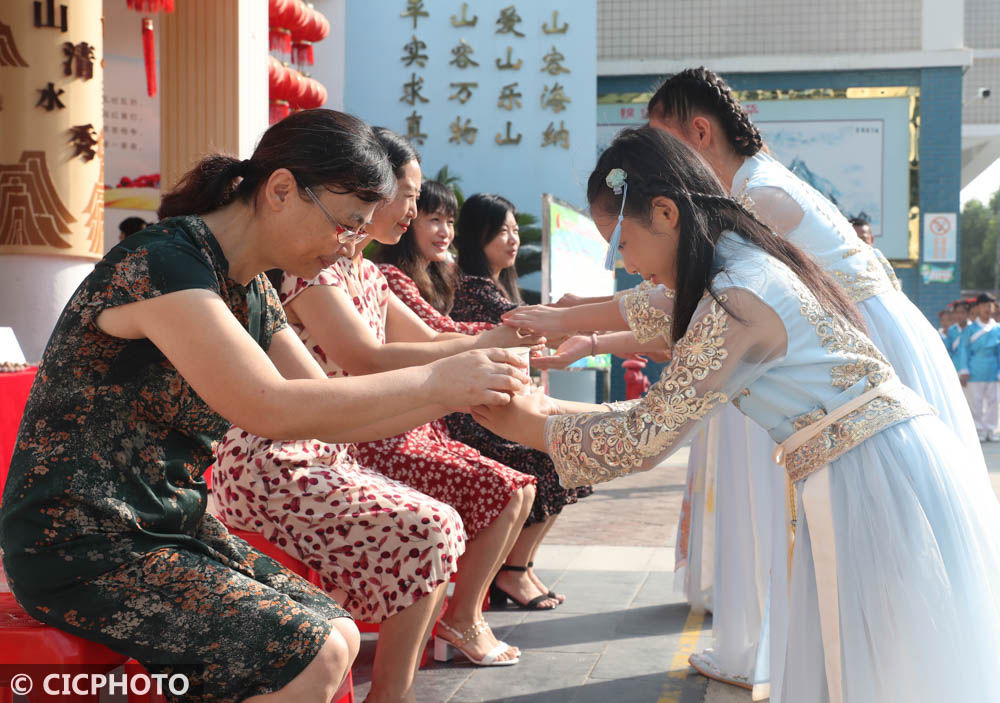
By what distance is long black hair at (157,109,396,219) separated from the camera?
2.01 meters

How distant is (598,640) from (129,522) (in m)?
2.41

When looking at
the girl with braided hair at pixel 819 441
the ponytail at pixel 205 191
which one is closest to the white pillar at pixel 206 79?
the ponytail at pixel 205 191

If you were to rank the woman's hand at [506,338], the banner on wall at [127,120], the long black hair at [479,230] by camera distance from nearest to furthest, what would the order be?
the woman's hand at [506,338] → the long black hair at [479,230] → the banner on wall at [127,120]

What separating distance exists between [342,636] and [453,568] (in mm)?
885

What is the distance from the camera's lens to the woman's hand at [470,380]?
1.97 m

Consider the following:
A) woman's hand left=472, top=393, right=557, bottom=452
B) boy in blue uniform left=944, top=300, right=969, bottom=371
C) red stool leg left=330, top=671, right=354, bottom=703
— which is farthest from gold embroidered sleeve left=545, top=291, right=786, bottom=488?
boy in blue uniform left=944, top=300, right=969, bottom=371

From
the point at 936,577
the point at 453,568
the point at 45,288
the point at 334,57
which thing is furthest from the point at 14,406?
the point at 334,57

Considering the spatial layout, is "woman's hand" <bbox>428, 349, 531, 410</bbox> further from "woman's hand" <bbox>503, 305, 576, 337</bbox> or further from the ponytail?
"woman's hand" <bbox>503, 305, 576, 337</bbox>

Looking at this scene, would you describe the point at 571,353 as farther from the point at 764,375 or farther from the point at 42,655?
the point at 42,655

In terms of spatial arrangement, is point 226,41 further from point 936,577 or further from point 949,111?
point 949,111

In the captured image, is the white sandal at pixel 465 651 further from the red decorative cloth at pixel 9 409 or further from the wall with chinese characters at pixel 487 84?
the wall with chinese characters at pixel 487 84

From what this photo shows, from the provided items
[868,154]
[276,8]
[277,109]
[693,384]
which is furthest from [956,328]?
[693,384]

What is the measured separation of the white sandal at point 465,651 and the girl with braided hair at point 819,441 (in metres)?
1.51

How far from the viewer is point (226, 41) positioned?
7051mm
